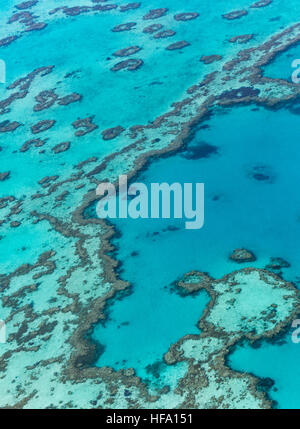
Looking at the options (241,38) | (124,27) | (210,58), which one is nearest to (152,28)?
(124,27)

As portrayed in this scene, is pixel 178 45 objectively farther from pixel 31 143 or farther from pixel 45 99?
pixel 31 143

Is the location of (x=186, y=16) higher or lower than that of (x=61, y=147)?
higher

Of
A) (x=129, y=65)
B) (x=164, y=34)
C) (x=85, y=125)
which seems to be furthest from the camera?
(x=164, y=34)

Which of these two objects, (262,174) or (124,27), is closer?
(262,174)

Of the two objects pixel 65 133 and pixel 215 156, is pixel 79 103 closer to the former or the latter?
pixel 65 133

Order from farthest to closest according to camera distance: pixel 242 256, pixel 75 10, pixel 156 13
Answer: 1. pixel 75 10
2. pixel 156 13
3. pixel 242 256

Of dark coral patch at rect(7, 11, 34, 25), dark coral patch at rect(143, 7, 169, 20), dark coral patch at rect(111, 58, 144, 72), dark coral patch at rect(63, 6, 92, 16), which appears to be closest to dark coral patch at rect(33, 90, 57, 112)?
dark coral patch at rect(111, 58, 144, 72)

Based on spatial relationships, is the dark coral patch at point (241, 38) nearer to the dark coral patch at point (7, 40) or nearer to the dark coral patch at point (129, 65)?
the dark coral patch at point (129, 65)
